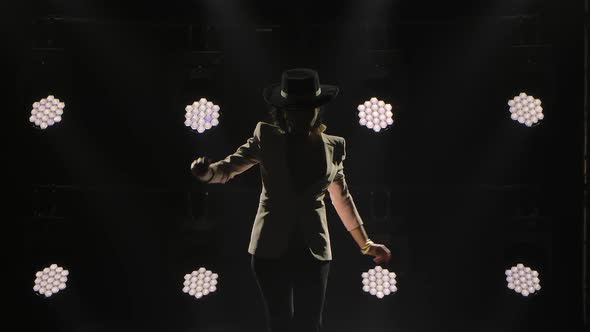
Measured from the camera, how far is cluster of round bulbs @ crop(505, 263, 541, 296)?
9.70 ft

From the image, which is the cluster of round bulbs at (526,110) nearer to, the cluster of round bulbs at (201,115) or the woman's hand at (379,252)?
the woman's hand at (379,252)

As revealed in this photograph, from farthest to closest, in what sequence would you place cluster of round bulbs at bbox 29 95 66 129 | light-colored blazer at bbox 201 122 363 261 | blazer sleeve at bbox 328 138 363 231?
cluster of round bulbs at bbox 29 95 66 129
blazer sleeve at bbox 328 138 363 231
light-colored blazer at bbox 201 122 363 261

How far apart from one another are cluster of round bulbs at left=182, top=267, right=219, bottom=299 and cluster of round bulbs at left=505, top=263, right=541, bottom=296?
191 cm

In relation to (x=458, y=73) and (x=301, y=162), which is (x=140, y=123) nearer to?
(x=301, y=162)

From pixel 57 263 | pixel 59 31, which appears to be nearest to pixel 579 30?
pixel 59 31

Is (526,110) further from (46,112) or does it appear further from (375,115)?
(46,112)


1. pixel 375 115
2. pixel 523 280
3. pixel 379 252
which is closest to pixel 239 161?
pixel 379 252

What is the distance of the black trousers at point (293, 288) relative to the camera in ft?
6.96

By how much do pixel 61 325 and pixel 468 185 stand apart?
2896 millimetres

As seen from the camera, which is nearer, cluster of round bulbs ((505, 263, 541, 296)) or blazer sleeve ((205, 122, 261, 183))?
blazer sleeve ((205, 122, 261, 183))

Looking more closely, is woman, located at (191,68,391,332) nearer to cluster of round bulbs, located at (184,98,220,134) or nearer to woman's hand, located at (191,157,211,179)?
woman's hand, located at (191,157,211,179)

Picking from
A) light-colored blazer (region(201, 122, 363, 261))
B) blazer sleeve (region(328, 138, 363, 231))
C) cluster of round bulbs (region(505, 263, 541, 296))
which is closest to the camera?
light-colored blazer (region(201, 122, 363, 261))

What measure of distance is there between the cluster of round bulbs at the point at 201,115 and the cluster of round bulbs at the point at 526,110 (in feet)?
6.10

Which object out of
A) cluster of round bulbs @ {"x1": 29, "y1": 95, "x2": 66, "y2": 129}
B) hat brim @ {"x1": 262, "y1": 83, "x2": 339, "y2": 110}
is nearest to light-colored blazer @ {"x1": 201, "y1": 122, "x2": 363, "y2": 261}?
hat brim @ {"x1": 262, "y1": 83, "x2": 339, "y2": 110}
